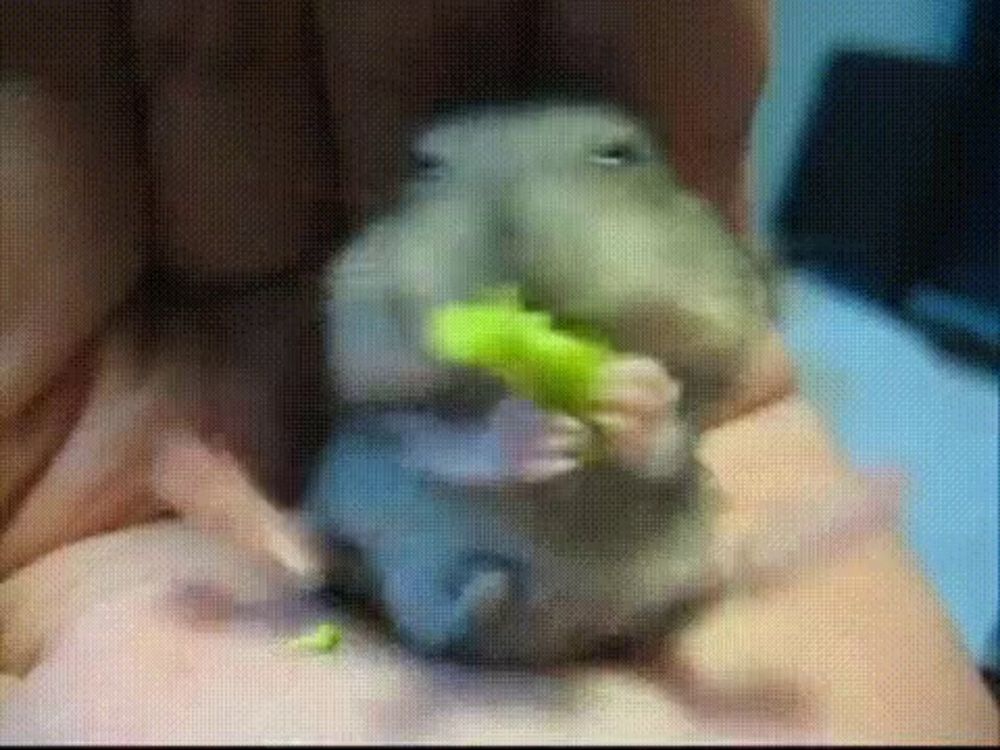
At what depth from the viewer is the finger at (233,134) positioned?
96 centimetres

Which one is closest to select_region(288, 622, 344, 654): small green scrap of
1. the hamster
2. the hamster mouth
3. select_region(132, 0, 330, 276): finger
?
the hamster

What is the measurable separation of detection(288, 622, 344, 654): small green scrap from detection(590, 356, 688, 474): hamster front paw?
0.58ft

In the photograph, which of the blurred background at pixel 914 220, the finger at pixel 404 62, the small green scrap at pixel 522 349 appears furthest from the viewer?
the blurred background at pixel 914 220

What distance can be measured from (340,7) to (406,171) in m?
0.14

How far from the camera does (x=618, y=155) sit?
81 cm

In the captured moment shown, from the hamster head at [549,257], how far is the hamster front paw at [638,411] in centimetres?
1

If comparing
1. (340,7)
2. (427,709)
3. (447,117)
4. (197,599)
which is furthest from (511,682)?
(340,7)

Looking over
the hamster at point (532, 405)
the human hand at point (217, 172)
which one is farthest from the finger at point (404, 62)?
the hamster at point (532, 405)

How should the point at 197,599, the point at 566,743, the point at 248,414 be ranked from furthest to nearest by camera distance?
the point at 248,414, the point at 197,599, the point at 566,743

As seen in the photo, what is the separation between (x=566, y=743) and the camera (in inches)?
29.3

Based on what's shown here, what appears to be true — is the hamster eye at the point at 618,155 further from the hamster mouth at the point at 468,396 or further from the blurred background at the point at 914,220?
the blurred background at the point at 914,220

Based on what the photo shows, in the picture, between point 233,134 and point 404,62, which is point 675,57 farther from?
point 233,134

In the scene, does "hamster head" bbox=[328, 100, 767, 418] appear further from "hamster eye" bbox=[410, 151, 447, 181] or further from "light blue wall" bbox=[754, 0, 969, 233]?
"light blue wall" bbox=[754, 0, 969, 233]

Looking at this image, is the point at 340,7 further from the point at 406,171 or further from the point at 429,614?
the point at 429,614
